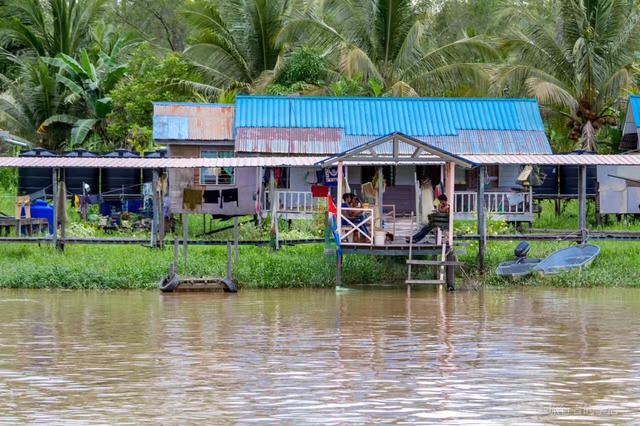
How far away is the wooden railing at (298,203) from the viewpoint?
28.5 metres

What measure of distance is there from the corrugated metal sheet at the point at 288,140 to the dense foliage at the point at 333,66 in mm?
3672

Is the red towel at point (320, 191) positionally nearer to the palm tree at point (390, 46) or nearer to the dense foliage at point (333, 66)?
the dense foliage at point (333, 66)

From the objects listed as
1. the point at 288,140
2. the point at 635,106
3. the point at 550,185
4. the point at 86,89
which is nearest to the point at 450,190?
the point at 288,140

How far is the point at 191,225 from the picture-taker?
30188mm

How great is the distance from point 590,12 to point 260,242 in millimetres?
12795

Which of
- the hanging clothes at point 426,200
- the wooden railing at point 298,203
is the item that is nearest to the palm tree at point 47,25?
the wooden railing at point 298,203

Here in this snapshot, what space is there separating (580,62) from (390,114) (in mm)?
5391

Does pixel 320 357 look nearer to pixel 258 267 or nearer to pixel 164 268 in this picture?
pixel 258 267

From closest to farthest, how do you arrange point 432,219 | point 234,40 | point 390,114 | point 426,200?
point 432,219 → point 426,200 → point 390,114 → point 234,40

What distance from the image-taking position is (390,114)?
104 feet

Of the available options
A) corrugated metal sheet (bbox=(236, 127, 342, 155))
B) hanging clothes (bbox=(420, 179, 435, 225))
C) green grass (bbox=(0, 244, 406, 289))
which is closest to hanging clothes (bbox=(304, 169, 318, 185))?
corrugated metal sheet (bbox=(236, 127, 342, 155))

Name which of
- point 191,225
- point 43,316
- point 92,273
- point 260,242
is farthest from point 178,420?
point 191,225

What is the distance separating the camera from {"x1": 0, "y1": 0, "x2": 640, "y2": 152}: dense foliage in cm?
3284

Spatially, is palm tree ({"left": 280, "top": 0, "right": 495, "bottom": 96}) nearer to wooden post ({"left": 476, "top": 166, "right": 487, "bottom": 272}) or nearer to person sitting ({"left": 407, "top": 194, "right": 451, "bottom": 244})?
wooden post ({"left": 476, "top": 166, "right": 487, "bottom": 272})
